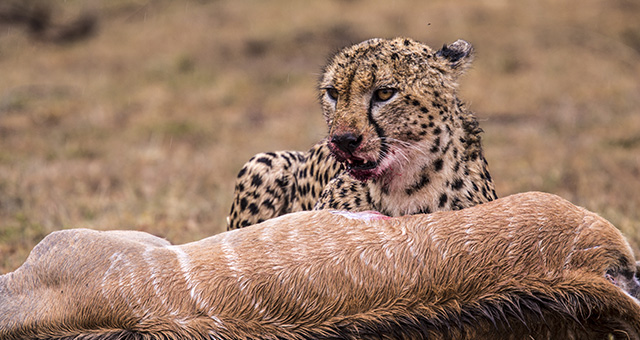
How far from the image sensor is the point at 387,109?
3678 mm

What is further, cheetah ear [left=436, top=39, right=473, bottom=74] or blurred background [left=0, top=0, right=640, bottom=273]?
blurred background [left=0, top=0, right=640, bottom=273]

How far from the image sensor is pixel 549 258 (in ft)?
9.35

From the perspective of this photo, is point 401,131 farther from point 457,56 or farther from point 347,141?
point 457,56

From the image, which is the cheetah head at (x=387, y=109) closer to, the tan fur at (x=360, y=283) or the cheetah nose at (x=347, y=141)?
the cheetah nose at (x=347, y=141)

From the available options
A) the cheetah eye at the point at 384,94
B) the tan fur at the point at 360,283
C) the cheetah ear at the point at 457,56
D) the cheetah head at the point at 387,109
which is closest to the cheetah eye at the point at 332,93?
the cheetah head at the point at 387,109

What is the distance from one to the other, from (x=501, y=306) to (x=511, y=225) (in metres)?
0.37

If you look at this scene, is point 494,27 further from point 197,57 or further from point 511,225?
point 511,225

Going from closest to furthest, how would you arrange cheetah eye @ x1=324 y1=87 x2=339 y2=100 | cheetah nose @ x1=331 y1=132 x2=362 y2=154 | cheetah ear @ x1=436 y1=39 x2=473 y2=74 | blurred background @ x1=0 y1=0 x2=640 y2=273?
1. cheetah nose @ x1=331 y1=132 x2=362 y2=154
2. cheetah eye @ x1=324 y1=87 x2=339 y2=100
3. cheetah ear @ x1=436 y1=39 x2=473 y2=74
4. blurred background @ x1=0 y1=0 x2=640 y2=273

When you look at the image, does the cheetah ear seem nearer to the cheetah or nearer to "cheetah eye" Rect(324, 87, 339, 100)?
the cheetah

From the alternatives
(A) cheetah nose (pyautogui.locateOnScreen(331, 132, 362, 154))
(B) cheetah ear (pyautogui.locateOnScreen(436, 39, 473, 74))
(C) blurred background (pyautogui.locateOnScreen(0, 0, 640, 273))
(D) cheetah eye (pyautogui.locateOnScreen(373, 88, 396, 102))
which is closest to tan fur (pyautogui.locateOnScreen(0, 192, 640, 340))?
(A) cheetah nose (pyautogui.locateOnScreen(331, 132, 362, 154))

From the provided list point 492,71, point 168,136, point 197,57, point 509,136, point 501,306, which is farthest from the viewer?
point 197,57

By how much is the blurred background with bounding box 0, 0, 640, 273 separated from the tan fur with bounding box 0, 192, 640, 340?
207 cm

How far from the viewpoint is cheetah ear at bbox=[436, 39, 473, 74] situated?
13.3ft

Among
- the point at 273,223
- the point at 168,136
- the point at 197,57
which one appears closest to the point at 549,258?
the point at 273,223
